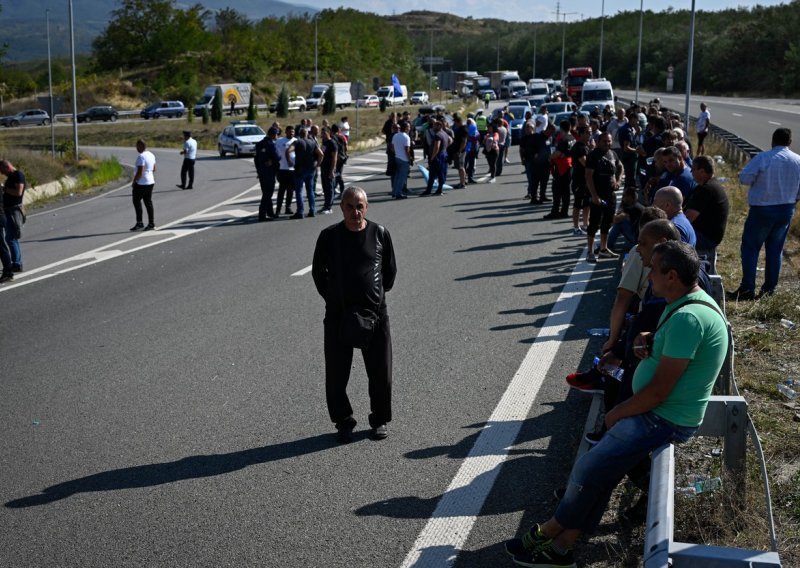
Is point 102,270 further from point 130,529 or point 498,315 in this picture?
point 130,529

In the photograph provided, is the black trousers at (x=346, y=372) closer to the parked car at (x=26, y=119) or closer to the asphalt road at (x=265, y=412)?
the asphalt road at (x=265, y=412)

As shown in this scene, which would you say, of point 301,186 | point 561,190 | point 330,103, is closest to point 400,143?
point 301,186

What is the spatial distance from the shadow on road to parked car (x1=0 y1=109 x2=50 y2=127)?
74122 millimetres

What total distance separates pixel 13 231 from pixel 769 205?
10.7 m

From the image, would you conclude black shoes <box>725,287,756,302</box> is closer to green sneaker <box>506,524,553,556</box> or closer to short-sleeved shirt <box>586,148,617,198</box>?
short-sleeved shirt <box>586,148,617,198</box>

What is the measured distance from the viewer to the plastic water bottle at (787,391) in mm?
7516

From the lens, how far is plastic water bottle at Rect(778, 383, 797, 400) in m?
7.52

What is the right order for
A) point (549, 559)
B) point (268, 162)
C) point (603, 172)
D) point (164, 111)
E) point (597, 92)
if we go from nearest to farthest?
point (549, 559) → point (603, 172) → point (268, 162) → point (597, 92) → point (164, 111)

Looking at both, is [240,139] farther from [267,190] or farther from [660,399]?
[660,399]

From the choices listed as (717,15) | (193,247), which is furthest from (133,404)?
(717,15)

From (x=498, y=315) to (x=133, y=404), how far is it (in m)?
4.56

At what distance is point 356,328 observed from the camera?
6.81m

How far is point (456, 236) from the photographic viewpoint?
17.0 metres

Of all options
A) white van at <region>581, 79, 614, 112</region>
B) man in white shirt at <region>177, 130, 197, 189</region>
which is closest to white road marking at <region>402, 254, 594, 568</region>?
man in white shirt at <region>177, 130, 197, 189</region>
